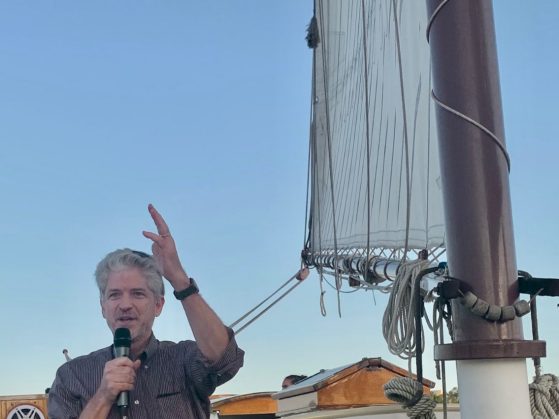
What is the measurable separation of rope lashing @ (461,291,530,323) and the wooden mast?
2cm

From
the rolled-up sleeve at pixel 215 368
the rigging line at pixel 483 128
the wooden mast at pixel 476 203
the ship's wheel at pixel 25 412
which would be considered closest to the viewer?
the wooden mast at pixel 476 203

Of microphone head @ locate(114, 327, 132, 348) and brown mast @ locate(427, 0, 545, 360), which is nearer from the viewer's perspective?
brown mast @ locate(427, 0, 545, 360)

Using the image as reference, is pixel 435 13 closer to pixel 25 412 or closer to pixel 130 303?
pixel 130 303

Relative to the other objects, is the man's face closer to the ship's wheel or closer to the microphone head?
the microphone head

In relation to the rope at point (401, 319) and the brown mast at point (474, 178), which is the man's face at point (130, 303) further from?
the brown mast at point (474, 178)

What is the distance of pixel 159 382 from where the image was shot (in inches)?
87.6

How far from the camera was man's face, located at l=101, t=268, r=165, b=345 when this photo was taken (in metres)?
2.19

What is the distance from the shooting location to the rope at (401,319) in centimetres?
203

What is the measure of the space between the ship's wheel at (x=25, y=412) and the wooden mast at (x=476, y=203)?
7.84 m

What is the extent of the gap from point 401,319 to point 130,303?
0.76m

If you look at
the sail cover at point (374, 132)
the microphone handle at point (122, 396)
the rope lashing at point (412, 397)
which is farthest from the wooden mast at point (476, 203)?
the sail cover at point (374, 132)

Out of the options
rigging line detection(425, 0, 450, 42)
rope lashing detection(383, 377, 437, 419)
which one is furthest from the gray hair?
rigging line detection(425, 0, 450, 42)

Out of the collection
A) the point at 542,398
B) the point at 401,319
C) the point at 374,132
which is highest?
the point at 374,132

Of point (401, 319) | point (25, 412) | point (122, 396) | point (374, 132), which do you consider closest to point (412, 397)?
point (401, 319)
